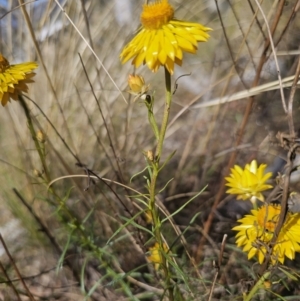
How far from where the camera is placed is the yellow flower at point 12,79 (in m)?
0.95

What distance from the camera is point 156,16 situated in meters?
0.81

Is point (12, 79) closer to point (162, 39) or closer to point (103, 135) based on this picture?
point (162, 39)

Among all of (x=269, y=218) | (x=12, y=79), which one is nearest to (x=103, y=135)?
(x=12, y=79)

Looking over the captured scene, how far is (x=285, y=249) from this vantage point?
87cm

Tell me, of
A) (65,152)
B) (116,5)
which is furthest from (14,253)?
(116,5)

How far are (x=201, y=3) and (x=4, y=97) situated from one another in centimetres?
95

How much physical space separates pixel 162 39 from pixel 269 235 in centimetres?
42

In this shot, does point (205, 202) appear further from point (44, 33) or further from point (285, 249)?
point (44, 33)

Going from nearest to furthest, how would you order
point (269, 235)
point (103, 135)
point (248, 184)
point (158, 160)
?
point (158, 160), point (269, 235), point (248, 184), point (103, 135)

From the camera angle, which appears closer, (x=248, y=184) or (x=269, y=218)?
(x=269, y=218)

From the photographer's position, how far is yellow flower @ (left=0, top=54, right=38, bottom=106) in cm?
95

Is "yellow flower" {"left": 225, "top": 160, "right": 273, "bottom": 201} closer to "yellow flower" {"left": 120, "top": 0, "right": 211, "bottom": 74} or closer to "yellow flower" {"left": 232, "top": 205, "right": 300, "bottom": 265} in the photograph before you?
"yellow flower" {"left": 232, "top": 205, "right": 300, "bottom": 265}

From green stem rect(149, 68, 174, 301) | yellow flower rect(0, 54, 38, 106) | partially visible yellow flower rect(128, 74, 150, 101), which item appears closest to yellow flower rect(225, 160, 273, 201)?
green stem rect(149, 68, 174, 301)

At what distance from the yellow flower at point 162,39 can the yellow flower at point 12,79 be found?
271 millimetres
